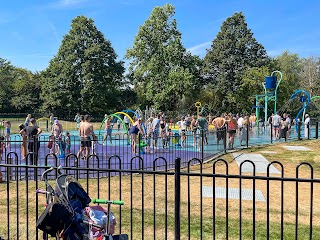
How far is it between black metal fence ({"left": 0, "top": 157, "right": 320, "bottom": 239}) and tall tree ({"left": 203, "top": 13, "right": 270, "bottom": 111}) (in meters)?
42.0

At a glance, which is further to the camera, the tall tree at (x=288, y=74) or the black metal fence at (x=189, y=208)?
the tall tree at (x=288, y=74)

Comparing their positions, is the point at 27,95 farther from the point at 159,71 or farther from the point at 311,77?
the point at 311,77

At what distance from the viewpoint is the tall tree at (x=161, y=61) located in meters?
47.0

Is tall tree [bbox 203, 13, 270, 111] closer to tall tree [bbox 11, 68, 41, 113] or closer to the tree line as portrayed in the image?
the tree line

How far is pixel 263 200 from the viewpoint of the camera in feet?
24.9

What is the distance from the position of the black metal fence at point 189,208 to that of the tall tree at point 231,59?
42035 mm

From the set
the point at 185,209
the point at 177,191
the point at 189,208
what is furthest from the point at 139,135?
the point at 177,191

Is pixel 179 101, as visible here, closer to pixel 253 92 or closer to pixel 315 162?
pixel 253 92

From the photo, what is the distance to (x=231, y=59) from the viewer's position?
5081 centimetres

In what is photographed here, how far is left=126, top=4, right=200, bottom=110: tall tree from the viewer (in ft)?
154

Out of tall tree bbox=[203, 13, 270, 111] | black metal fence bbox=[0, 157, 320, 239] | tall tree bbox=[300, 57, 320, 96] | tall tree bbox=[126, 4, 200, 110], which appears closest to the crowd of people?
black metal fence bbox=[0, 157, 320, 239]

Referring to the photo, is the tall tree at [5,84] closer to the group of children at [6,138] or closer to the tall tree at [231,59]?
the tall tree at [231,59]

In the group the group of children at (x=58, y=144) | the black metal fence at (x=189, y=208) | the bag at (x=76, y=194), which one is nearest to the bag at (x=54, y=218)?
the bag at (x=76, y=194)

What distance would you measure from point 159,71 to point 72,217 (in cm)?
4576
